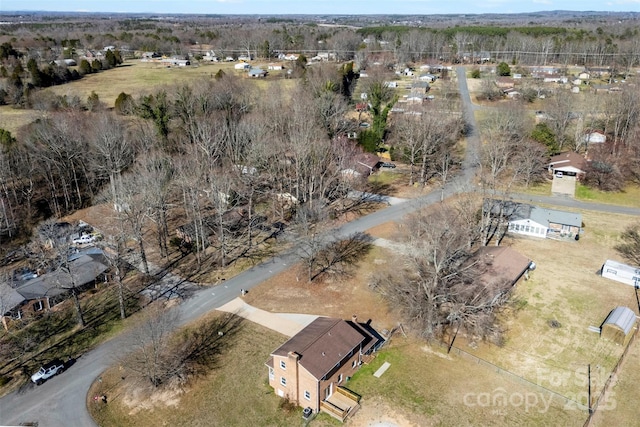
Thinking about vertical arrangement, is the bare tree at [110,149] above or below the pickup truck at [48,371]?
above

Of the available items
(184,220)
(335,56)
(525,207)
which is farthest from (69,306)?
(335,56)

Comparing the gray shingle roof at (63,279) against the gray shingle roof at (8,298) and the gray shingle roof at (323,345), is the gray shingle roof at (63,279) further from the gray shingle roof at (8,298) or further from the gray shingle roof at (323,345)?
the gray shingle roof at (323,345)

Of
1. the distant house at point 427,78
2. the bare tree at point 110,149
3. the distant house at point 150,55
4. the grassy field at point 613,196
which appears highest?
the distant house at point 150,55

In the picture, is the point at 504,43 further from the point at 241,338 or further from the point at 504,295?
the point at 241,338

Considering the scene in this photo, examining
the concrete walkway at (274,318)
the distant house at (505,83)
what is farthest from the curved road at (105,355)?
the distant house at (505,83)

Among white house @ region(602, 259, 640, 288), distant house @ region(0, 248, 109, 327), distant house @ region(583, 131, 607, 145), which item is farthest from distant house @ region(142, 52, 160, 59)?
white house @ region(602, 259, 640, 288)

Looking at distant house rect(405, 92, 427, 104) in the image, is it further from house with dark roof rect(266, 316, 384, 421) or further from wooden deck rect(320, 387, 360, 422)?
wooden deck rect(320, 387, 360, 422)
